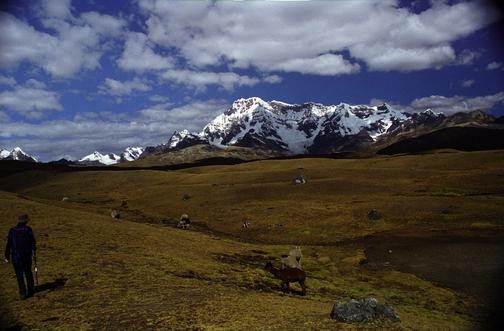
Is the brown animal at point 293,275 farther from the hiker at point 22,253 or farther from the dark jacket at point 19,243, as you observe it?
the dark jacket at point 19,243

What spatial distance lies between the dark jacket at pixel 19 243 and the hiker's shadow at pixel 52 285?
199 cm

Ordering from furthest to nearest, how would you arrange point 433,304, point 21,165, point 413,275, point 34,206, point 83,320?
1. point 21,165
2. point 34,206
3. point 413,275
4. point 433,304
5. point 83,320

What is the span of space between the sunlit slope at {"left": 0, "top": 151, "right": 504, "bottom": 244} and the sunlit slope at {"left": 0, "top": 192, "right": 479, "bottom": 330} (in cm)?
1656

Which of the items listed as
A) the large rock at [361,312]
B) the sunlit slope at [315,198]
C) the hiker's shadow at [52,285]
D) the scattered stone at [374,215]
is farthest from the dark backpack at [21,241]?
the scattered stone at [374,215]

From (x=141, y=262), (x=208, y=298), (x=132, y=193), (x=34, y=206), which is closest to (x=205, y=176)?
(x=132, y=193)

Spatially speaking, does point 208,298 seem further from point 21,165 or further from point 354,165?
point 21,165

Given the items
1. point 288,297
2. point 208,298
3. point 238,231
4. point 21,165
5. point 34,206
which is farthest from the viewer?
point 21,165

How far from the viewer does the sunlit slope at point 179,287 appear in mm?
17234

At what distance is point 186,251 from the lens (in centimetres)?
3538

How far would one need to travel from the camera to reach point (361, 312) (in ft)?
56.9

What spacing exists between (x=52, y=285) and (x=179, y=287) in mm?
6170

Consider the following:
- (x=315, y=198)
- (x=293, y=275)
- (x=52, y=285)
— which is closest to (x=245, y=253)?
(x=293, y=275)

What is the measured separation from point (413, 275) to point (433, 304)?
7758 millimetres

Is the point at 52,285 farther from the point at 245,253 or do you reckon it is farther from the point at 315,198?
the point at 315,198
